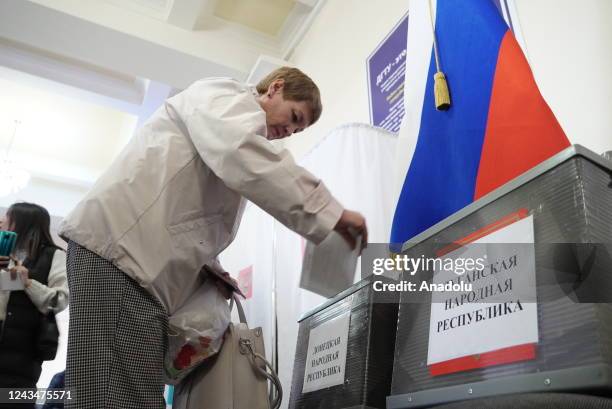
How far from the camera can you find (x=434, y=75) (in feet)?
3.49

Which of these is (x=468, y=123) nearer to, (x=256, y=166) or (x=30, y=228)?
(x=256, y=166)

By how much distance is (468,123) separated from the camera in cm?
93

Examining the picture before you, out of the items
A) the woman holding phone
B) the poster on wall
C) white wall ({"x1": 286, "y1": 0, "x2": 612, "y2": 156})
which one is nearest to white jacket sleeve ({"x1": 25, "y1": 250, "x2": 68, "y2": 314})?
the woman holding phone

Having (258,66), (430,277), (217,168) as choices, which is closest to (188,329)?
(217,168)

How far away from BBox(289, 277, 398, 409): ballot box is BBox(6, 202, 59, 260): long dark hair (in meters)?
1.18

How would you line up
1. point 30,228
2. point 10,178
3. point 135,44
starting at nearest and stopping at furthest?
1. point 30,228
2. point 135,44
3. point 10,178

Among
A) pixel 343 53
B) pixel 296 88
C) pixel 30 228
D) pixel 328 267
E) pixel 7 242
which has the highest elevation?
pixel 343 53

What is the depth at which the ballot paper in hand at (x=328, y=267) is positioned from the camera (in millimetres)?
755

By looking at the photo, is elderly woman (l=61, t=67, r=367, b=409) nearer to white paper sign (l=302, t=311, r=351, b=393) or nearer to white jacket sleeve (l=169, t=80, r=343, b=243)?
white jacket sleeve (l=169, t=80, r=343, b=243)

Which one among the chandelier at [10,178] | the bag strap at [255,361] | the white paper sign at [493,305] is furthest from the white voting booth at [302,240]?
the chandelier at [10,178]

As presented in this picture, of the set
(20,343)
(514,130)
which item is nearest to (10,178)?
(20,343)

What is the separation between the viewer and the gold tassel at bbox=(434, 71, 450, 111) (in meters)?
0.99

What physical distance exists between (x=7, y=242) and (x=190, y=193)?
0.97 metres

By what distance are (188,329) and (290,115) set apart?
0.50 m
